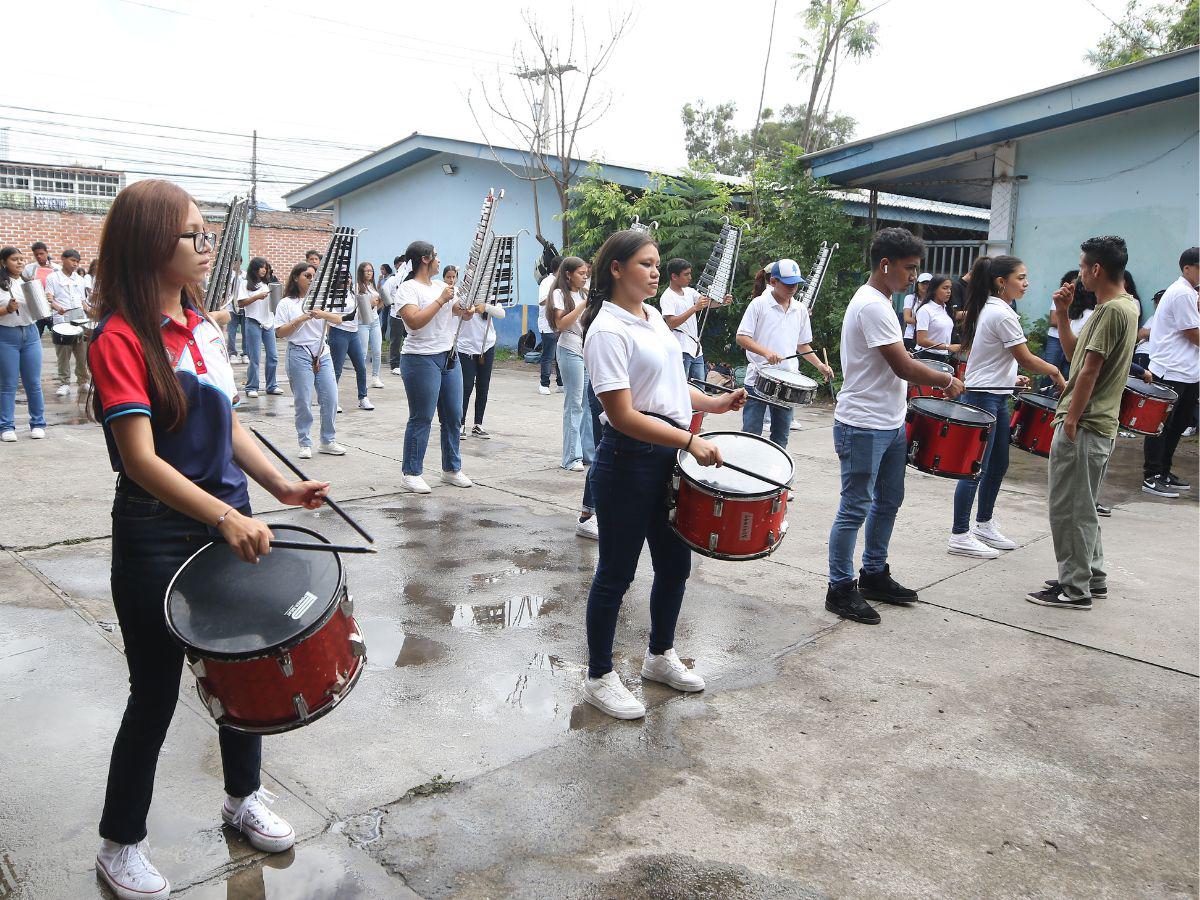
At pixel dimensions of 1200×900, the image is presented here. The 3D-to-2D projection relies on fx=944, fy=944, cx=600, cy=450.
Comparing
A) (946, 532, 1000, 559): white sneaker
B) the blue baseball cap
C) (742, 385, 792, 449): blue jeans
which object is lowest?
(946, 532, 1000, 559): white sneaker

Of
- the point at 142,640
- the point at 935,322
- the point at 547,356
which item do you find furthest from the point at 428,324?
the point at 547,356

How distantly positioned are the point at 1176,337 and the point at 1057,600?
172 inches

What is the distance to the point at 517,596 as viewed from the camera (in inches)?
195

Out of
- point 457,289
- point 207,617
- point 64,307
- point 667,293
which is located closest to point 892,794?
point 207,617

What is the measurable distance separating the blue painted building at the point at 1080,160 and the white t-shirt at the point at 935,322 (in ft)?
11.9

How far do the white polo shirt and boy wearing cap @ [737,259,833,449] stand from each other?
12.1 ft

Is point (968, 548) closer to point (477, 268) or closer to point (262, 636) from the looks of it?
point (477, 268)

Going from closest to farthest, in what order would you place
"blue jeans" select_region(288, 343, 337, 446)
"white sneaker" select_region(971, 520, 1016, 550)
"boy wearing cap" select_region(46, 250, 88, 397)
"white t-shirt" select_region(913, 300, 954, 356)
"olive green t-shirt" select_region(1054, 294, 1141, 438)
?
"olive green t-shirt" select_region(1054, 294, 1141, 438)
"white sneaker" select_region(971, 520, 1016, 550)
"blue jeans" select_region(288, 343, 337, 446)
"white t-shirt" select_region(913, 300, 954, 356)
"boy wearing cap" select_region(46, 250, 88, 397)

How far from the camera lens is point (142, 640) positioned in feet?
7.72

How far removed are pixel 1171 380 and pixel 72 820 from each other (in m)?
8.69

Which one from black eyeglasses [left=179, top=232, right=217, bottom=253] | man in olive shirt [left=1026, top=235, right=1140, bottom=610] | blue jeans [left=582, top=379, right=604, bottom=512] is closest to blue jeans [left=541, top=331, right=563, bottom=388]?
blue jeans [left=582, top=379, right=604, bottom=512]

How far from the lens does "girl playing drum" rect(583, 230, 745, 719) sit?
3.28m

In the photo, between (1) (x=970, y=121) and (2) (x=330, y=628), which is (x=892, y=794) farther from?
(1) (x=970, y=121)

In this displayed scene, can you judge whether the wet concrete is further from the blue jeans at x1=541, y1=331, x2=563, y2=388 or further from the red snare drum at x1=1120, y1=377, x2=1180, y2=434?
the blue jeans at x1=541, y1=331, x2=563, y2=388
